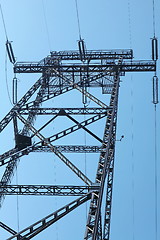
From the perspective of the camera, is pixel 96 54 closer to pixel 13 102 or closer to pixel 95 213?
pixel 13 102

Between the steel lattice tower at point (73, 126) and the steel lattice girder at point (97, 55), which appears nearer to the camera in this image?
the steel lattice tower at point (73, 126)

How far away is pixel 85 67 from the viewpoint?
23875 millimetres

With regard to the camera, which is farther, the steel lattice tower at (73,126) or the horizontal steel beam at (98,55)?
the horizontal steel beam at (98,55)

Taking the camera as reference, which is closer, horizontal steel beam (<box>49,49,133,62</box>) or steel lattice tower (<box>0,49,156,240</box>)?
steel lattice tower (<box>0,49,156,240</box>)

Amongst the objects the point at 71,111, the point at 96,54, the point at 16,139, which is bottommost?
the point at 16,139

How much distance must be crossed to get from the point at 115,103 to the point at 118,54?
754cm

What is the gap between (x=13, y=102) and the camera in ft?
71.8

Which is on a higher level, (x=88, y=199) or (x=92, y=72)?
(x=92, y=72)

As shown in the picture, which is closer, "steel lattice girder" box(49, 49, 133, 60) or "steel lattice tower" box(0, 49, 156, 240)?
"steel lattice tower" box(0, 49, 156, 240)

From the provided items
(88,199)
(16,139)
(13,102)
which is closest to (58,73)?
(13,102)

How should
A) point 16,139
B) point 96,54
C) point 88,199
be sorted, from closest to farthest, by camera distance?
point 88,199
point 16,139
point 96,54

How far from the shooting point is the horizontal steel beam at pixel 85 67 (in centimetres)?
2381

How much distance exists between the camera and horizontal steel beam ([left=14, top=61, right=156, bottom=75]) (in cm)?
2381

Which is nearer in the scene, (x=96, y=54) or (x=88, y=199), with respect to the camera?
(x=88, y=199)
